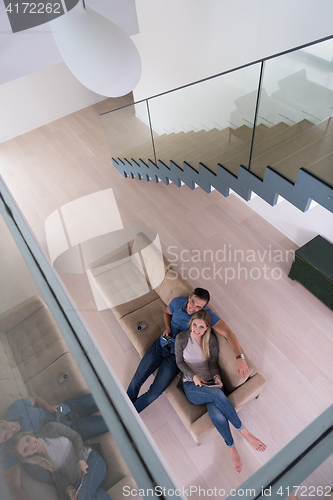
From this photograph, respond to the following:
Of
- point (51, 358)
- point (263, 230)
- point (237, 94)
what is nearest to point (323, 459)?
point (51, 358)

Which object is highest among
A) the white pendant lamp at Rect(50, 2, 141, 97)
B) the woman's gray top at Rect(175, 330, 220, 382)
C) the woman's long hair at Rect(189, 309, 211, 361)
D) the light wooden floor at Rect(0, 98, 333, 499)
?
the white pendant lamp at Rect(50, 2, 141, 97)

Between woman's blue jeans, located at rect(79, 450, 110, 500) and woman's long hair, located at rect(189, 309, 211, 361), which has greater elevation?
woman's blue jeans, located at rect(79, 450, 110, 500)

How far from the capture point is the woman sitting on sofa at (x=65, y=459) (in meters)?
0.36

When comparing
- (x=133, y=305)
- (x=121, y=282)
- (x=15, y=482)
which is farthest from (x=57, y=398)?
(x=121, y=282)

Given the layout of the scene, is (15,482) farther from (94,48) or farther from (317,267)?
(317,267)

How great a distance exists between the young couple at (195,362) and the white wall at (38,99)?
19.1 ft

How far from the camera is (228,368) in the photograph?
2.67 m

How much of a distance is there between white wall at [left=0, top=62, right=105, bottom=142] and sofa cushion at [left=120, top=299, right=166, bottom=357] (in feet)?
17.9

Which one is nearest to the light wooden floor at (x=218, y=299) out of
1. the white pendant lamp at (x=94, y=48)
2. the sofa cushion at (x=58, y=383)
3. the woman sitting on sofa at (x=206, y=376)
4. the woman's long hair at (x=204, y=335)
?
the woman sitting on sofa at (x=206, y=376)

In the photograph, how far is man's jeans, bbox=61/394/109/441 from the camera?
41cm

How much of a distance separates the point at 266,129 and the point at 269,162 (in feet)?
0.95

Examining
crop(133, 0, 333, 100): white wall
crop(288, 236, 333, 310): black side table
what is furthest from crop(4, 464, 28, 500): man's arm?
crop(133, 0, 333, 100): white wall

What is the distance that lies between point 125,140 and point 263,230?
2.45 meters

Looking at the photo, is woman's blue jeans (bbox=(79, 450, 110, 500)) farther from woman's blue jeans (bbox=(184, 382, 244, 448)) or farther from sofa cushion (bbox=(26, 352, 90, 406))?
woman's blue jeans (bbox=(184, 382, 244, 448))
